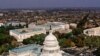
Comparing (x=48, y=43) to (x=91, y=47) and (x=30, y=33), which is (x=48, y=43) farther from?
(x=30, y=33)

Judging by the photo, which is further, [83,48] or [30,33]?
[30,33]

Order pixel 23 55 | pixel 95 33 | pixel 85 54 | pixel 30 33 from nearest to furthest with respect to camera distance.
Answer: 1. pixel 23 55
2. pixel 85 54
3. pixel 30 33
4. pixel 95 33

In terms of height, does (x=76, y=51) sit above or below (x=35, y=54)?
below

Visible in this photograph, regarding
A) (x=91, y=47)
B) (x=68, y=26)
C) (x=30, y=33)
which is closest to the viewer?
(x=91, y=47)

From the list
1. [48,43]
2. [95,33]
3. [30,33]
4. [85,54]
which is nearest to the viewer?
[48,43]

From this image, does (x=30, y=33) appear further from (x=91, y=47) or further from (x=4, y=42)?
(x=91, y=47)

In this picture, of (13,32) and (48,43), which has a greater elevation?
(48,43)

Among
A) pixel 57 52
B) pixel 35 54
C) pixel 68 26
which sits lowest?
pixel 68 26

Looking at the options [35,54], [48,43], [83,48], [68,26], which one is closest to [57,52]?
[48,43]

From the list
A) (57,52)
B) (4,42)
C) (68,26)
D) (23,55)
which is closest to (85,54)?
(23,55)
